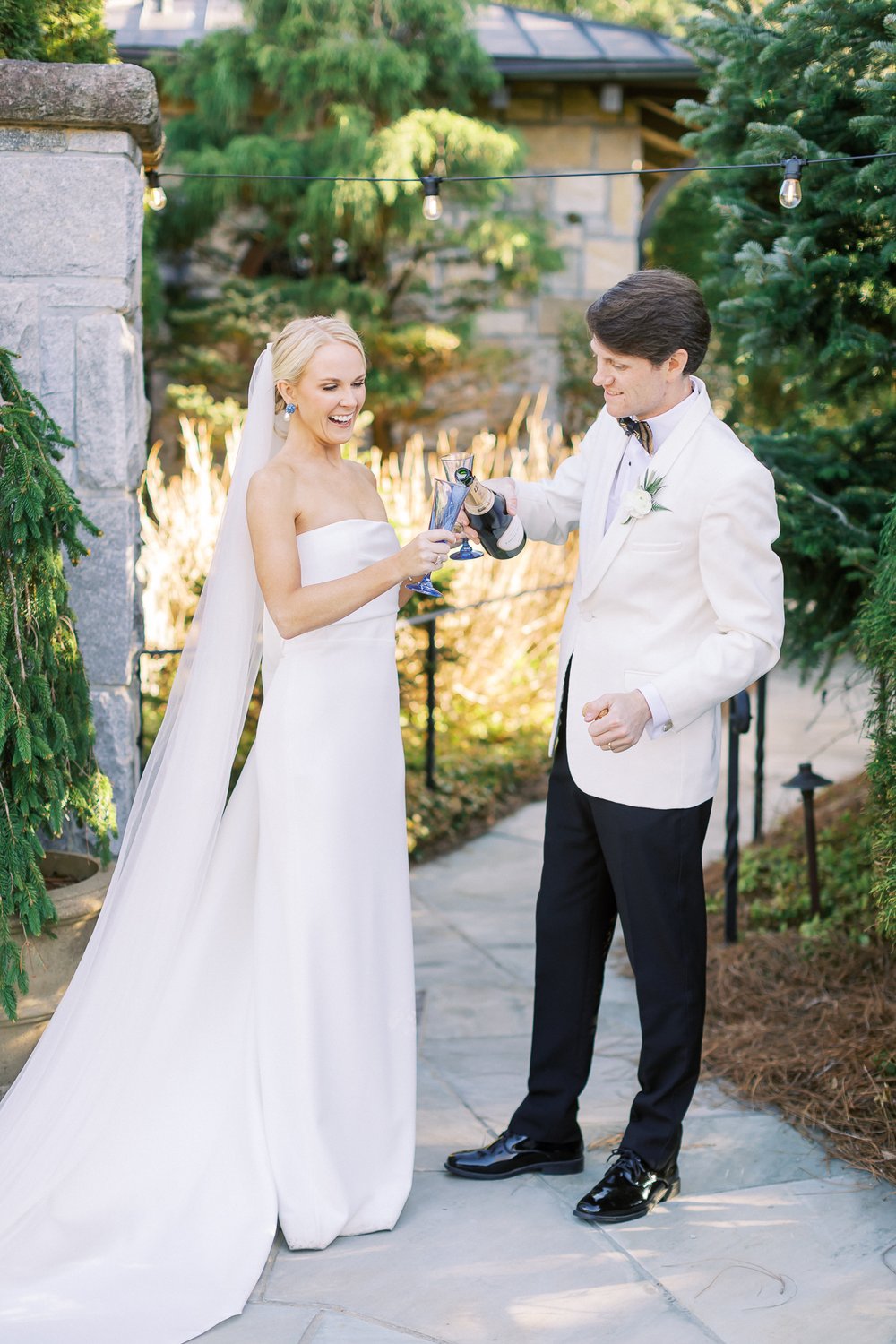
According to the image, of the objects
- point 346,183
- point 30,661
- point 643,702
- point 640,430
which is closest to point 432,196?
point 640,430

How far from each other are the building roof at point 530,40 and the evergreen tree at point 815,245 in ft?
19.3

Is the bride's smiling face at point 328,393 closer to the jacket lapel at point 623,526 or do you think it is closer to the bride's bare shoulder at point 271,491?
the bride's bare shoulder at point 271,491

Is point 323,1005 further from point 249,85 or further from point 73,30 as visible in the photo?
point 249,85

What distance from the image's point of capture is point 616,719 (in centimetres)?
266

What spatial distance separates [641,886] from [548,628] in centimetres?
512

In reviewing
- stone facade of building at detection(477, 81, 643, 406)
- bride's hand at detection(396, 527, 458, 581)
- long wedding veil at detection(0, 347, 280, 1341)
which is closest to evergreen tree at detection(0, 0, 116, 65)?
long wedding veil at detection(0, 347, 280, 1341)

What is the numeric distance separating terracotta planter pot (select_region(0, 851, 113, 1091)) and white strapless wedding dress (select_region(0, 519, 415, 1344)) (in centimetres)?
24

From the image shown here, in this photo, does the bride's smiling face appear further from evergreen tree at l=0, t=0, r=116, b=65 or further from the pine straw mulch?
the pine straw mulch

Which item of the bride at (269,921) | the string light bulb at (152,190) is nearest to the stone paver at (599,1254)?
the bride at (269,921)

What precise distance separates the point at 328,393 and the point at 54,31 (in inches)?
68.8

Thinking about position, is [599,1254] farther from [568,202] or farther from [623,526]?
[568,202]

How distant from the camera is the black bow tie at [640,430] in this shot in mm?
2898

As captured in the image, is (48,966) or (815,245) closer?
(48,966)

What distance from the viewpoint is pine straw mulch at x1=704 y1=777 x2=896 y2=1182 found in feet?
11.0
